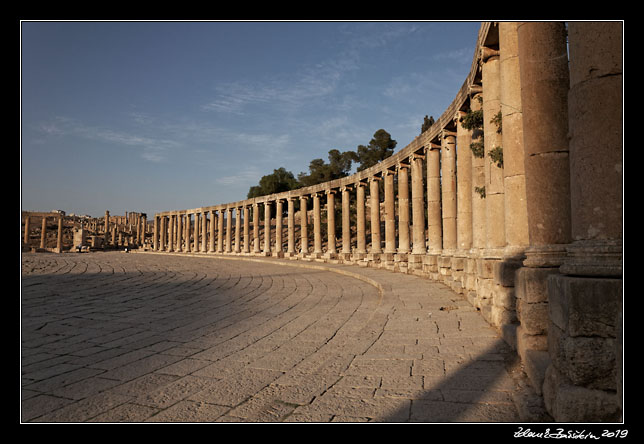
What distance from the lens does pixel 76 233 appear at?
4997 centimetres

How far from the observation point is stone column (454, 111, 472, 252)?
12102mm

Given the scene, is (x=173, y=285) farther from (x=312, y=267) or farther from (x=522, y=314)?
(x=522, y=314)

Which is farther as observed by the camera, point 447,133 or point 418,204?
point 418,204

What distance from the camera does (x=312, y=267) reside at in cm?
2161

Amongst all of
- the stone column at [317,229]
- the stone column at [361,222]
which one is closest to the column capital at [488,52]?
the stone column at [361,222]

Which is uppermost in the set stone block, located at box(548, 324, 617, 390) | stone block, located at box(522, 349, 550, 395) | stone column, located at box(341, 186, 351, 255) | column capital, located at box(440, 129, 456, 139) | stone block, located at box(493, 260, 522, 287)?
column capital, located at box(440, 129, 456, 139)

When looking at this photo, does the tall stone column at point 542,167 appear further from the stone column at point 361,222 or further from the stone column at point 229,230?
the stone column at point 229,230

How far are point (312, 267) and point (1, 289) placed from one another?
18927mm

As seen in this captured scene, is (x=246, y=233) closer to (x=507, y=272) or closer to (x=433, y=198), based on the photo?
(x=433, y=198)

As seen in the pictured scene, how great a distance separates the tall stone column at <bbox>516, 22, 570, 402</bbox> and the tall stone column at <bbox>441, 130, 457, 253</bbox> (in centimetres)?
895

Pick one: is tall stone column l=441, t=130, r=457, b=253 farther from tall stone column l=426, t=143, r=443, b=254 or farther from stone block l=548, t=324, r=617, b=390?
stone block l=548, t=324, r=617, b=390

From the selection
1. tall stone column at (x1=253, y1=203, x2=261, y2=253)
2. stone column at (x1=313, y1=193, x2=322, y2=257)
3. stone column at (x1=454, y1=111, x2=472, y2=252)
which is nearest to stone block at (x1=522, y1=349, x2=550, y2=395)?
stone column at (x1=454, y1=111, x2=472, y2=252)

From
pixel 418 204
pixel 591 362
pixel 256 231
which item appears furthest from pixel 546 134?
pixel 256 231

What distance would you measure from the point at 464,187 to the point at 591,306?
9615mm
